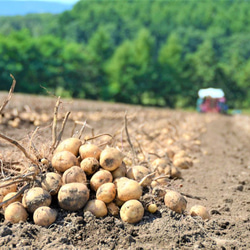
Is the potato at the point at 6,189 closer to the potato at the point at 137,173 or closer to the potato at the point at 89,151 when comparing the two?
the potato at the point at 89,151

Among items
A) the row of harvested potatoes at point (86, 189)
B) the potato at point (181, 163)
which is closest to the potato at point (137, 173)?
the row of harvested potatoes at point (86, 189)

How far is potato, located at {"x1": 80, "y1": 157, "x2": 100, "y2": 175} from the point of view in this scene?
10.9 ft

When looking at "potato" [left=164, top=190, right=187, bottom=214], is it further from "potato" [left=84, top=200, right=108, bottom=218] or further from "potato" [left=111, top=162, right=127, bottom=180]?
"potato" [left=84, top=200, right=108, bottom=218]

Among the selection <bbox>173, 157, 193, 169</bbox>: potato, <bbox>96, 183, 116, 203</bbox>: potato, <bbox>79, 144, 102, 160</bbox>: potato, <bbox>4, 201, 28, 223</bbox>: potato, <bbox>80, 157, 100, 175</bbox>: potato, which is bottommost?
<bbox>173, 157, 193, 169</bbox>: potato

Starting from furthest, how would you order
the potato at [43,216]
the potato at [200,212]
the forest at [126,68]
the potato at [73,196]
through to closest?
1. the forest at [126,68]
2. the potato at [200,212]
3. the potato at [73,196]
4. the potato at [43,216]

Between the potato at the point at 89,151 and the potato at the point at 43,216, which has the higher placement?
the potato at the point at 89,151

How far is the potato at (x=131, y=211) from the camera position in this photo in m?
3.07

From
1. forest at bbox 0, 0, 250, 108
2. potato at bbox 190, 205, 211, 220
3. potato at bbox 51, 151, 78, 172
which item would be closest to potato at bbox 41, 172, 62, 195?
potato at bbox 51, 151, 78, 172

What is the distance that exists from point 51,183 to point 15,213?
1.27 ft

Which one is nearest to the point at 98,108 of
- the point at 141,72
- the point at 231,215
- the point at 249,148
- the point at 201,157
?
the point at 249,148

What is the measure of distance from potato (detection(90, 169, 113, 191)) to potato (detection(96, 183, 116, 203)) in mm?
68

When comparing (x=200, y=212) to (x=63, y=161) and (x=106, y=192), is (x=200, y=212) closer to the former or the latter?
(x=106, y=192)

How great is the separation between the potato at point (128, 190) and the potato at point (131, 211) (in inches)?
2.6

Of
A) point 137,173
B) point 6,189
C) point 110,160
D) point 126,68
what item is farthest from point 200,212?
point 126,68
